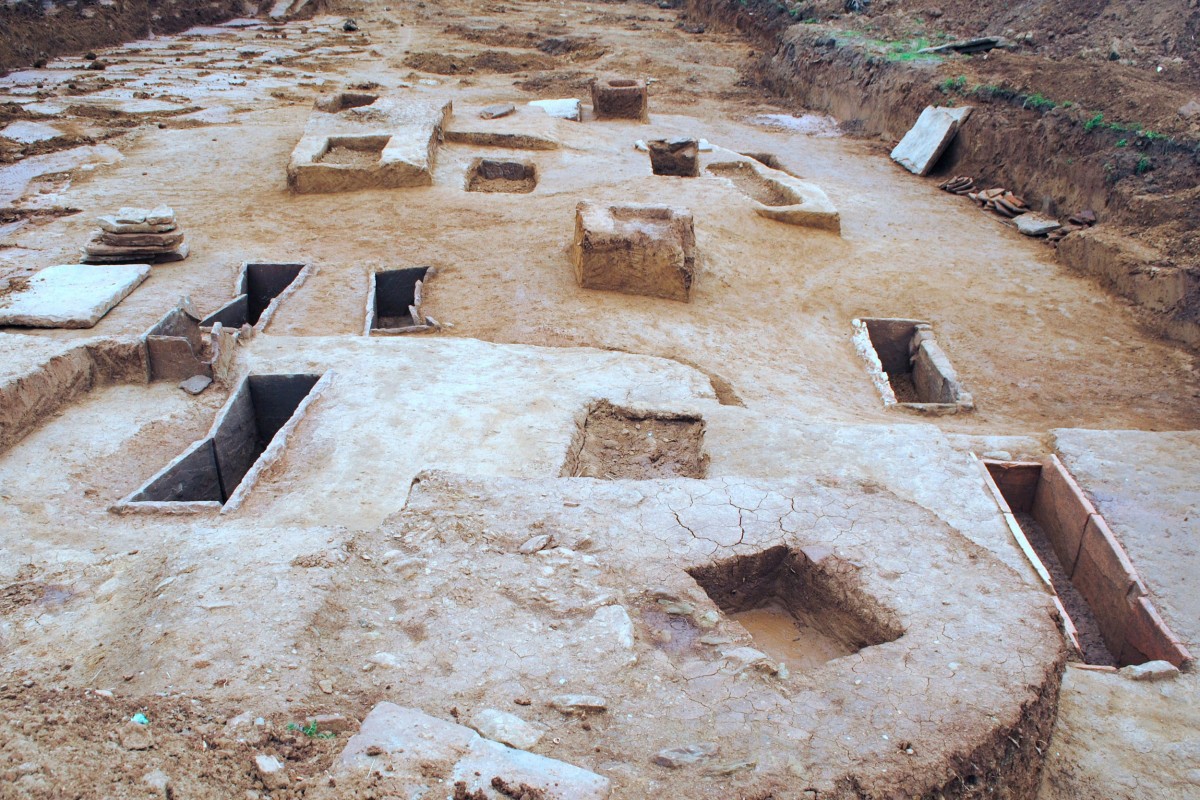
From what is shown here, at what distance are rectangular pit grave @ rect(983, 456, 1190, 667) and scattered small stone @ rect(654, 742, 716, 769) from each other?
7.18 ft

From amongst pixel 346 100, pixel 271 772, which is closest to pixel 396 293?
pixel 271 772

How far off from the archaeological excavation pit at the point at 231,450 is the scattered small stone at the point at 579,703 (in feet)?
7.78

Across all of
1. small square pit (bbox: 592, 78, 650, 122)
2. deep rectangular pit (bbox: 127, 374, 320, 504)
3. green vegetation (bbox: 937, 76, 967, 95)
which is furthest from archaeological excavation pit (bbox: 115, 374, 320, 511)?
green vegetation (bbox: 937, 76, 967, 95)

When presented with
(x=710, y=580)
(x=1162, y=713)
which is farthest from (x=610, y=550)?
(x=1162, y=713)

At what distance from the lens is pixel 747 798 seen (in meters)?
2.14

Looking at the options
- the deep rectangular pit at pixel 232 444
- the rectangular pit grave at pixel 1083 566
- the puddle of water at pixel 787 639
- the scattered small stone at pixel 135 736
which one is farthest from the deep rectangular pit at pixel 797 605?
the deep rectangular pit at pixel 232 444

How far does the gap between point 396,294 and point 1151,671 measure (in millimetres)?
6298

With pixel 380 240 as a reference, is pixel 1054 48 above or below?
above

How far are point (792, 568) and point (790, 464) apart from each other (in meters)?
1.16

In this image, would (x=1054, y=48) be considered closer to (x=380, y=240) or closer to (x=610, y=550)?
(x=380, y=240)

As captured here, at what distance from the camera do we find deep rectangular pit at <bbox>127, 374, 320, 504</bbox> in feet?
14.8

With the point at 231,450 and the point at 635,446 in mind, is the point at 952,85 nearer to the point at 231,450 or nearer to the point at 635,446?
the point at 635,446

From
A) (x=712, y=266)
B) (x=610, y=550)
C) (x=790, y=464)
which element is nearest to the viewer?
(x=610, y=550)

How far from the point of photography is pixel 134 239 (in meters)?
7.43
